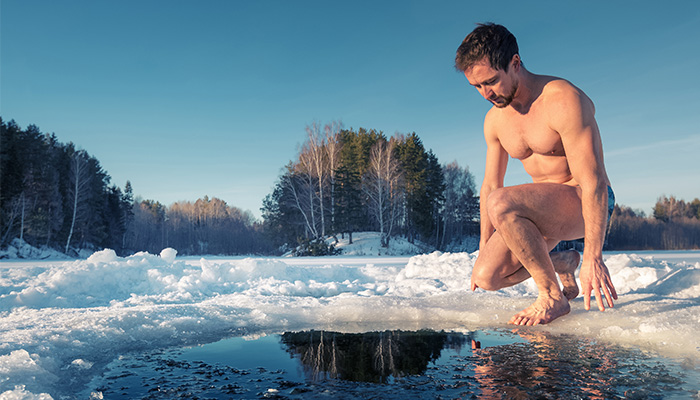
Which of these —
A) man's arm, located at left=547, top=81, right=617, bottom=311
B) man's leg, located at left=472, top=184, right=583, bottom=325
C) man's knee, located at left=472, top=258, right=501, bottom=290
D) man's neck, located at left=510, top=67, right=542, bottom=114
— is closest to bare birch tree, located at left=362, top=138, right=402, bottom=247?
man's knee, located at left=472, top=258, right=501, bottom=290

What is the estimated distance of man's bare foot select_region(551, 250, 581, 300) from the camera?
8.84 ft

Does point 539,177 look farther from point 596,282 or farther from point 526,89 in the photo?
point 596,282

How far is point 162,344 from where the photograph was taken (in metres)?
2.40

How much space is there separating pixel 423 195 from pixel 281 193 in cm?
1011

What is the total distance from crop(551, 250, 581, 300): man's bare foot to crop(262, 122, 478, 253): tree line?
2097 centimetres

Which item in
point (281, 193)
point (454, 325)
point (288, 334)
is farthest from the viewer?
point (281, 193)

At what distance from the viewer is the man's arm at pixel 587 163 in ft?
6.57

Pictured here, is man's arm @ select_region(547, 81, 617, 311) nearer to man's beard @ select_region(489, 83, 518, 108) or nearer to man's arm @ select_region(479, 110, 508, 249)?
man's beard @ select_region(489, 83, 518, 108)

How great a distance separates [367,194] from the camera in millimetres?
29094

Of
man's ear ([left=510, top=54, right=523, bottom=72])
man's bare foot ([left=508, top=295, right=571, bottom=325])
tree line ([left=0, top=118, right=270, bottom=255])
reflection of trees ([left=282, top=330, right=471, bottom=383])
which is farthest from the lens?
tree line ([left=0, top=118, right=270, bottom=255])

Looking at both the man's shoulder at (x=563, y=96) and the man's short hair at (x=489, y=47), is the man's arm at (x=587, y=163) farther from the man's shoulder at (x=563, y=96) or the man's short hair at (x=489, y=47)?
the man's short hair at (x=489, y=47)

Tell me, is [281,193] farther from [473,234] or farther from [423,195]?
[473,234]

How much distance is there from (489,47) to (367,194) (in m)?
27.0

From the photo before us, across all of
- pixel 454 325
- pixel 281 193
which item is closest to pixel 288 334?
pixel 454 325
